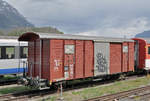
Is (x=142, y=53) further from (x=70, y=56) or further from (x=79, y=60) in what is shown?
(x=70, y=56)

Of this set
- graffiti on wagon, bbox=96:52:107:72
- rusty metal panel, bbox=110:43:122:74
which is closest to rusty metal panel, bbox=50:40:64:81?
graffiti on wagon, bbox=96:52:107:72

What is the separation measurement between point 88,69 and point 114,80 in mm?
3887

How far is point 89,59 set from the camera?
12492mm

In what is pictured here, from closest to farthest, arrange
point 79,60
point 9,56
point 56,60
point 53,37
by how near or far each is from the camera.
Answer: point 53,37, point 56,60, point 79,60, point 9,56

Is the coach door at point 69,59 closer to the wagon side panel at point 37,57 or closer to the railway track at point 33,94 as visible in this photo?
the railway track at point 33,94

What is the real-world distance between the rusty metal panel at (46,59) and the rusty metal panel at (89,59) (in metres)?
2.68

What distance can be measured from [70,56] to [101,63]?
8.81 ft

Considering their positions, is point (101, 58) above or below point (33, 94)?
above

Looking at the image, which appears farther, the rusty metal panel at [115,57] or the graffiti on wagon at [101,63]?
the rusty metal panel at [115,57]

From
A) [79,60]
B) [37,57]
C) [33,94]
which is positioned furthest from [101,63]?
[33,94]

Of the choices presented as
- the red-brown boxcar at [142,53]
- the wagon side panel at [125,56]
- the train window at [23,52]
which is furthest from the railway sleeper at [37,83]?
the red-brown boxcar at [142,53]

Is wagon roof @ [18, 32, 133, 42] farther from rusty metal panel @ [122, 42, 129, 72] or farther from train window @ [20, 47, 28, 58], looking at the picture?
train window @ [20, 47, 28, 58]

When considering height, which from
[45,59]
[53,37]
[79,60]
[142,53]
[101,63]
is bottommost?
[101,63]

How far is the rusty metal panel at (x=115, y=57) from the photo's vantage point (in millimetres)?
13823
